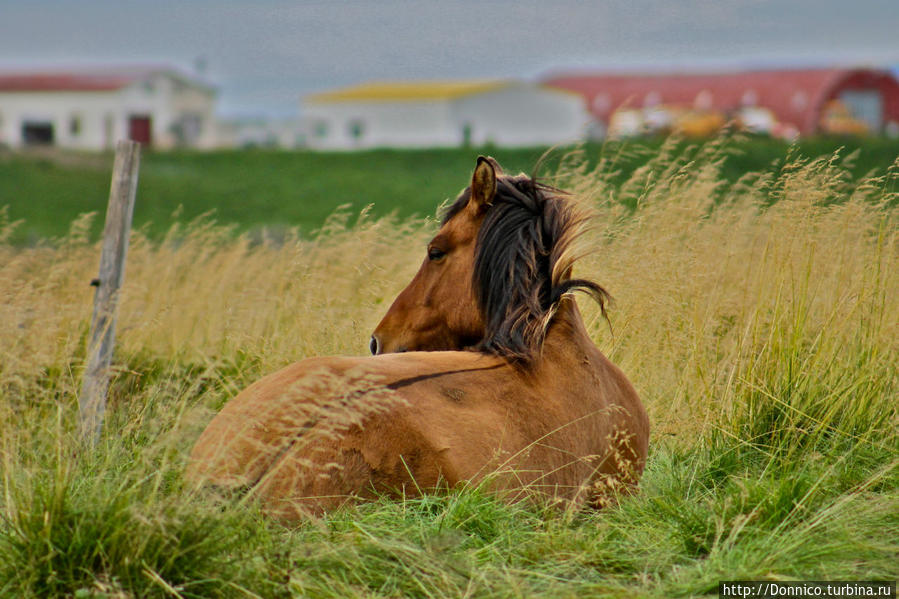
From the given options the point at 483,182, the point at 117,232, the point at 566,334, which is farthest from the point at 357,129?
the point at 566,334

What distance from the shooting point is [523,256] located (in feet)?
12.3

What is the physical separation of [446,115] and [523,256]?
49.6m

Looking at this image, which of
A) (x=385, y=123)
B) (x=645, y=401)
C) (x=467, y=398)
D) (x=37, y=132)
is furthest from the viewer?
(x=37, y=132)

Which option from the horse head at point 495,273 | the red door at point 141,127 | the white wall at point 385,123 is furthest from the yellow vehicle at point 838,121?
the horse head at point 495,273

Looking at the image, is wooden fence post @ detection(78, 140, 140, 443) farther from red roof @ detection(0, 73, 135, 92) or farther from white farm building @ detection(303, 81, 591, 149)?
red roof @ detection(0, 73, 135, 92)

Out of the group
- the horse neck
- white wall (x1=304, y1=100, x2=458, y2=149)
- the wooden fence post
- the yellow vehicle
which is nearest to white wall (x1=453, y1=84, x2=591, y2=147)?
white wall (x1=304, y1=100, x2=458, y2=149)

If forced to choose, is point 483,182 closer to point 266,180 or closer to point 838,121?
point 266,180

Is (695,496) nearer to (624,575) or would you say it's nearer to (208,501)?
(624,575)

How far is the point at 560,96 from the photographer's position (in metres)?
56.5

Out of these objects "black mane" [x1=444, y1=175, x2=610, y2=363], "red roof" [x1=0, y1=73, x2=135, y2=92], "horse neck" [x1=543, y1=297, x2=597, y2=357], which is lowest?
"horse neck" [x1=543, y1=297, x2=597, y2=357]

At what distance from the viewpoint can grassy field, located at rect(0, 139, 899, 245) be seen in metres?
23.8

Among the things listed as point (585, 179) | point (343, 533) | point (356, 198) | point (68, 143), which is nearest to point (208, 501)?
point (343, 533)

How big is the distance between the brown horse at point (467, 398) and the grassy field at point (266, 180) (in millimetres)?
17232

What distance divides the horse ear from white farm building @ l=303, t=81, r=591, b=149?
47942 millimetres
